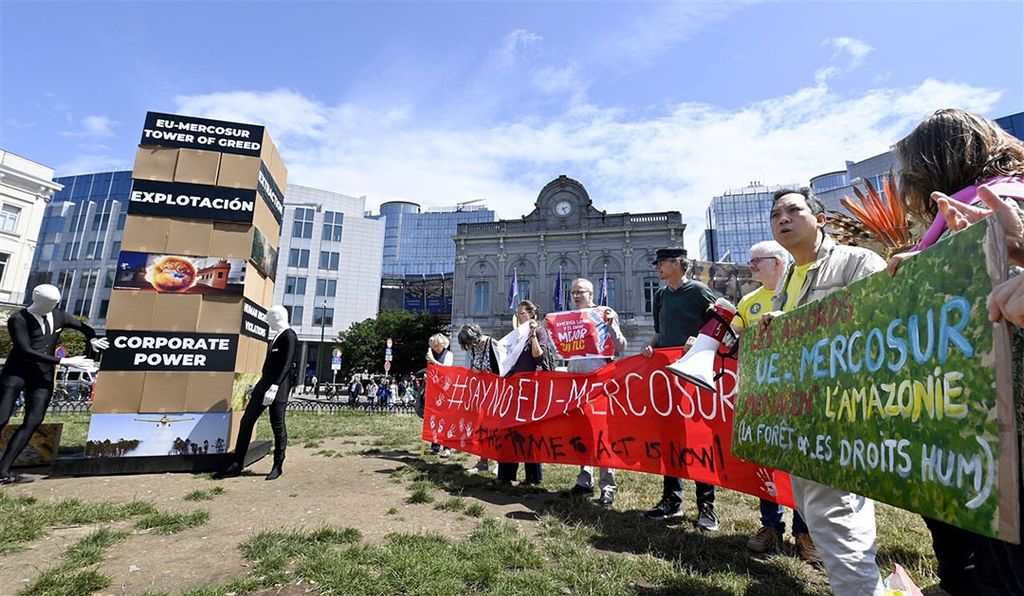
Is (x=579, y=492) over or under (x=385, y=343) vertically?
under

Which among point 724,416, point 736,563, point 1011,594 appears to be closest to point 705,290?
point 724,416

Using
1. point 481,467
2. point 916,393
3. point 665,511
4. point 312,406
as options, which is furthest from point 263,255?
point 312,406

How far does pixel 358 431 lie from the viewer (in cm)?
1095

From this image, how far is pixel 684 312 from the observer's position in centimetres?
450

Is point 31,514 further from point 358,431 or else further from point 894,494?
point 358,431

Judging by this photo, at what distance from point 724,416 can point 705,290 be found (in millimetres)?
1335

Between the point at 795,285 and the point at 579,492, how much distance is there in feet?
11.2

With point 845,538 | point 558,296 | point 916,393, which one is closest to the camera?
point 916,393

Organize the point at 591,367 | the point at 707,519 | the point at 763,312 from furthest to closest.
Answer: the point at 591,367, the point at 707,519, the point at 763,312

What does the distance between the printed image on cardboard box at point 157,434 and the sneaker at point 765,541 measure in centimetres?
643

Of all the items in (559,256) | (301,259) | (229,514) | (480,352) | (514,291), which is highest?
(301,259)

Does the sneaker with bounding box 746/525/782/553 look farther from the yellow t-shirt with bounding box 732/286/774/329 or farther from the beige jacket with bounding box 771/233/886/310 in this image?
the beige jacket with bounding box 771/233/886/310

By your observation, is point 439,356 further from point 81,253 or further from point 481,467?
point 81,253

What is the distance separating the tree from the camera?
145 ft
